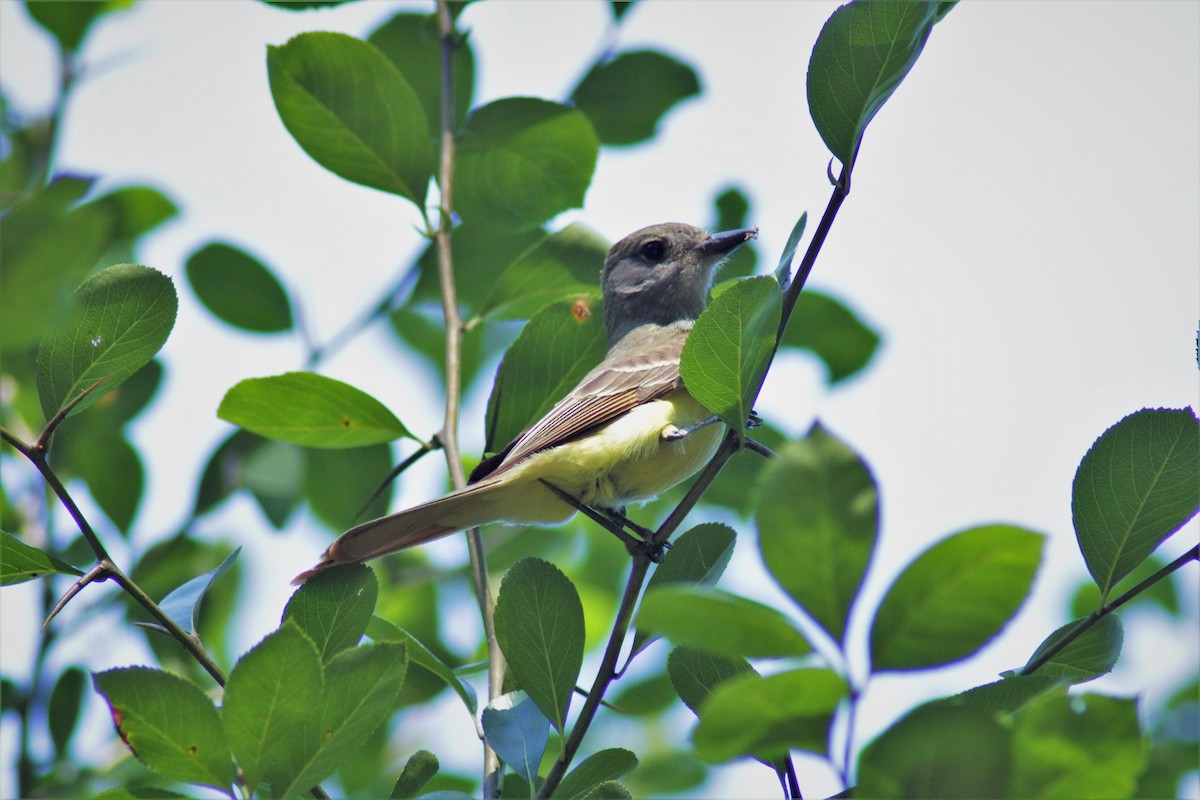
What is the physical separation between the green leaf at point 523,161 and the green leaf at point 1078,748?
106 inches

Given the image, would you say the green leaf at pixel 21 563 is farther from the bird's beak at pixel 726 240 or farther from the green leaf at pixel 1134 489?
the bird's beak at pixel 726 240

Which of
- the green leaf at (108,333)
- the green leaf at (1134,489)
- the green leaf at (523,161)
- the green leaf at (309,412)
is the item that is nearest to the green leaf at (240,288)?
the green leaf at (523,161)

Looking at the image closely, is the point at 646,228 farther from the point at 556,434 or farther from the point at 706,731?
the point at 706,731

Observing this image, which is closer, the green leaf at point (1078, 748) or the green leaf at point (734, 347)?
the green leaf at point (1078, 748)

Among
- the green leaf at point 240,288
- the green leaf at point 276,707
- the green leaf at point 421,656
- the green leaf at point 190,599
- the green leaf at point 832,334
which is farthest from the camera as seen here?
the green leaf at point 240,288

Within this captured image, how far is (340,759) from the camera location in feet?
5.99

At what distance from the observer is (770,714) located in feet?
4.33

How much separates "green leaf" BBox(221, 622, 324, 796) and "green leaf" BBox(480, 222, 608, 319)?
2.05 meters

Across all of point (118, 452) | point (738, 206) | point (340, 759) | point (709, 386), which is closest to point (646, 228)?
point (738, 206)

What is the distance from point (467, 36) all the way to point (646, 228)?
Result: 7.76 feet

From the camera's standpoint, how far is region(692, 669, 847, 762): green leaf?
4.23 feet

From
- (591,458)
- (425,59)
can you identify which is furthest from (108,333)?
(425,59)

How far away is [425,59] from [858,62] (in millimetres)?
2438

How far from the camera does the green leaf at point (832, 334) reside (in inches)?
153
